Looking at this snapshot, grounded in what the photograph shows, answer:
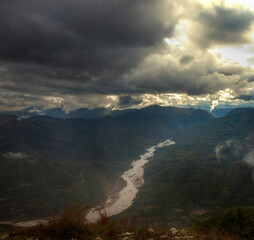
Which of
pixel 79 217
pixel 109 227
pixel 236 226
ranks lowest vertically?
pixel 236 226

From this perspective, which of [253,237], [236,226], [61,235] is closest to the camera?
[61,235]

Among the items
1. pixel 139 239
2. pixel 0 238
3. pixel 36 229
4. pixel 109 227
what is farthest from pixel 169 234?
pixel 0 238

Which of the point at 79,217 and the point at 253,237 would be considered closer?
the point at 79,217

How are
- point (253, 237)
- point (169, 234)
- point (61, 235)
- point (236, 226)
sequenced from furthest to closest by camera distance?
point (236, 226) → point (253, 237) → point (169, 234) → point (61, 235)

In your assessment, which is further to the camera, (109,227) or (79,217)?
(109,227)

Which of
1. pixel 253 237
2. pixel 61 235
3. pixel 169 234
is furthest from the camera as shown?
pixel 253 237

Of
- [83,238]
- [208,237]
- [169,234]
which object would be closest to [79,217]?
[83,238]

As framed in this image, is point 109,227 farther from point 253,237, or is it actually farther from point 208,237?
point 253,237

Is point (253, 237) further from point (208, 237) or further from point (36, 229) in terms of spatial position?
point (36, 229)

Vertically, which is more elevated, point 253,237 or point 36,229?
point 36,229
